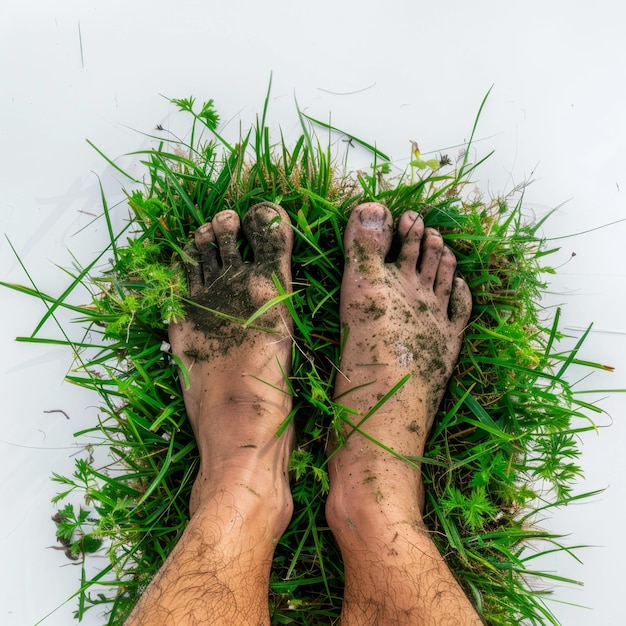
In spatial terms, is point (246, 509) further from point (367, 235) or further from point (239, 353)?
point (367, 235)

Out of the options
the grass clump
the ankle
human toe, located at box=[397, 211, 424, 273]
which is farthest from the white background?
the ankle

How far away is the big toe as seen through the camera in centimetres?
122

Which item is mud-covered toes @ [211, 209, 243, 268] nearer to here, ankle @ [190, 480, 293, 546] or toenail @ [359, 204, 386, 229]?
toenail @ [359, 204, 386, 229]

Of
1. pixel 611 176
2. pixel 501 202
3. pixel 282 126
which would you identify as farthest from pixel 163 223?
pixel 611 176

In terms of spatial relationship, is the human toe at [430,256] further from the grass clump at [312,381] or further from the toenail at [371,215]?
the toenail at [371,215]

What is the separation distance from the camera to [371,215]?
1.22 meters

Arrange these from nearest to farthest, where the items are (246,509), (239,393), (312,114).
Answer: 1. (246,509)
2. (239,393)
3. (312,114)

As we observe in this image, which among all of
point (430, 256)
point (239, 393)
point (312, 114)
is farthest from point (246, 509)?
point (312, 114)

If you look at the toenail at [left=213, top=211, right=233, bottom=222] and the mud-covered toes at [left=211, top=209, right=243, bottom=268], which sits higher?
the toenail at [left=213, top=211, right=233, bottom=222]

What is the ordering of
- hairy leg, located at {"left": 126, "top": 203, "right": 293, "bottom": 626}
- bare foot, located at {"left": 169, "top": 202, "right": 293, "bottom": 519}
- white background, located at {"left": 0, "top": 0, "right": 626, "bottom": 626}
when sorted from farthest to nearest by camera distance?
white background, located at {"left": 0, "top": 0, "right": 626, "bottom": 626}, bare foot, located at {"left": 169, "top": 202, "right": 293, "bottom": 519}, hairy leg, located at {"left": 126, "top": 203, "right": 293, "bottom": 626}

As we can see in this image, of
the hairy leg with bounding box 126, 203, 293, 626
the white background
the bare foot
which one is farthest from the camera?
the white background

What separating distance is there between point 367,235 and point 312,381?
0.38 meters

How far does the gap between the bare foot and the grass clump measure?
0.15ft

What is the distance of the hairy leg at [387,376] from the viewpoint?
1.13 metres
